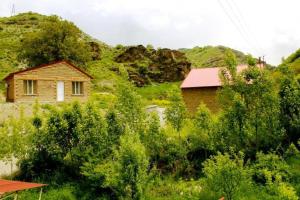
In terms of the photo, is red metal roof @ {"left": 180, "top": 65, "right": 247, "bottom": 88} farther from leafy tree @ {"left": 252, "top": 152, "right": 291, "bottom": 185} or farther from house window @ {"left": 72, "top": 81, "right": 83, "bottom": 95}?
leafy tree @ {"left": 252, "top": 152, "right": 291, "bottom": 185}

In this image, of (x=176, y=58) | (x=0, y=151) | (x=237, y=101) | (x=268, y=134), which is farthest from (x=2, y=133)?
(x=176, y=58)

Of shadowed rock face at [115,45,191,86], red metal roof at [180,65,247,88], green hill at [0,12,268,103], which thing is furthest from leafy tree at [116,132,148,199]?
shadowed rock face at [115,45,191,86]

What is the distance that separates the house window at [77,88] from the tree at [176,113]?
62.5 feet

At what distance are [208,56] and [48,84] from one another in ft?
180

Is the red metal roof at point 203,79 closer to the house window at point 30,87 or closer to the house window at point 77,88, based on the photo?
the house window at point 77,88

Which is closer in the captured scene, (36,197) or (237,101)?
(36,197)

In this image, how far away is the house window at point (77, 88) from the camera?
36.3 m

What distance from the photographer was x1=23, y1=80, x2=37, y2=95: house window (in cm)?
3322

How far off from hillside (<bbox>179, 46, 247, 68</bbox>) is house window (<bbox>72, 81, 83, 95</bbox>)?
113 ft

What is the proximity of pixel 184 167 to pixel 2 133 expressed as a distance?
8503 millimetres

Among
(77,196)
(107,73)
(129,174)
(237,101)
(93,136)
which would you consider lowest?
(77,196)

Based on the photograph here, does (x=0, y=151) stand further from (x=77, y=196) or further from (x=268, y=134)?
(x=268, y=134)

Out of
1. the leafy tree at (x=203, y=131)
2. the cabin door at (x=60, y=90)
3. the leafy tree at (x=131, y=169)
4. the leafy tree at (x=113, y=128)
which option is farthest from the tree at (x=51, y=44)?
the leafy tree at (x=131, y=169)

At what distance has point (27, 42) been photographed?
1850 inches
